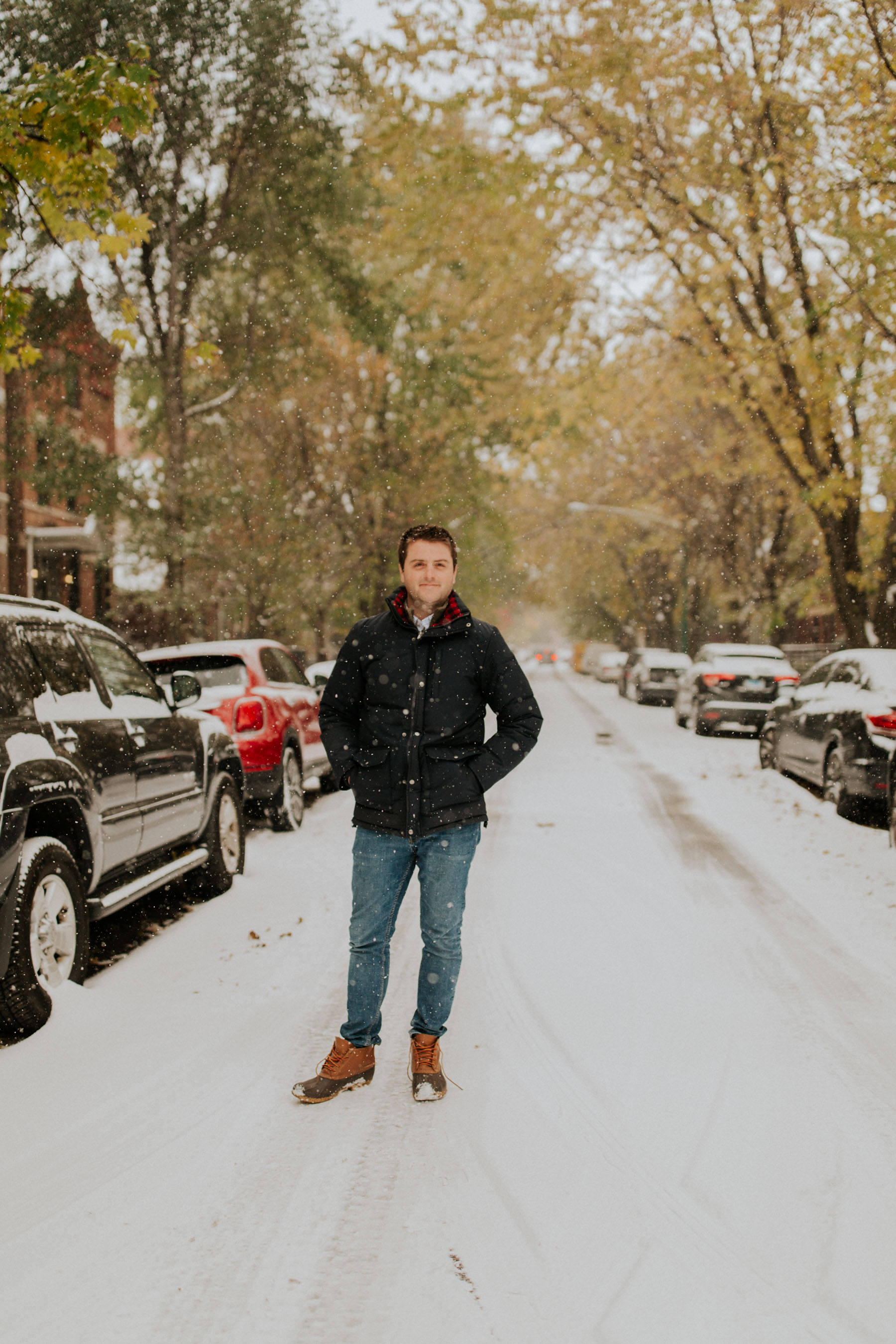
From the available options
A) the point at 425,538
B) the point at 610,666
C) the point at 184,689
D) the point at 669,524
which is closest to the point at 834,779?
the point at 184,689

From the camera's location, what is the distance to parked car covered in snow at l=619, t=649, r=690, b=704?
98.9 ft

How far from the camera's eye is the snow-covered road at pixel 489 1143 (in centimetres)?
263

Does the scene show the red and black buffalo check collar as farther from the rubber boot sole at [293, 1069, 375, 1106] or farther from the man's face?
the rubber boot sole at [293, 1069, 375, 1106]

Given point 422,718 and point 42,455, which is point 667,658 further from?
point 422,718

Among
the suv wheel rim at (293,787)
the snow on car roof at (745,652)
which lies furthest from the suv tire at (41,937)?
the snow on car roof at (745,652)

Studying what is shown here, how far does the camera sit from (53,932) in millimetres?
4641

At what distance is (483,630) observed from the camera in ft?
12.6

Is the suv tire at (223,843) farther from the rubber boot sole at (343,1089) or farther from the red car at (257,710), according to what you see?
the rubber boot sole at (343,1089)

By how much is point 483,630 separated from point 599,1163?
1.70 metres

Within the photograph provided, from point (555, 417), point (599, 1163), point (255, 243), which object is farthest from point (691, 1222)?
point (555, 417)

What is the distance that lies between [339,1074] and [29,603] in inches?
106

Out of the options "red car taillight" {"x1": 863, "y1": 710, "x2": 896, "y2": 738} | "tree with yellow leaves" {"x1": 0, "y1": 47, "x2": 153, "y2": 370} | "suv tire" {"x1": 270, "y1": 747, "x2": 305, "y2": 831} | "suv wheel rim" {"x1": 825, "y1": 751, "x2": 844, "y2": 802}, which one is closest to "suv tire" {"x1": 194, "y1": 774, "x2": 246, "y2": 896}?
"suv tire" {"x1": 270, "y1": 747, "x2": 305, "y2": 831}

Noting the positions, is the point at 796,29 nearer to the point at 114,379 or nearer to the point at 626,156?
the point at 626,156

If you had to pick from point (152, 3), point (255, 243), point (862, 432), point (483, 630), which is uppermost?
point (152, 3)
